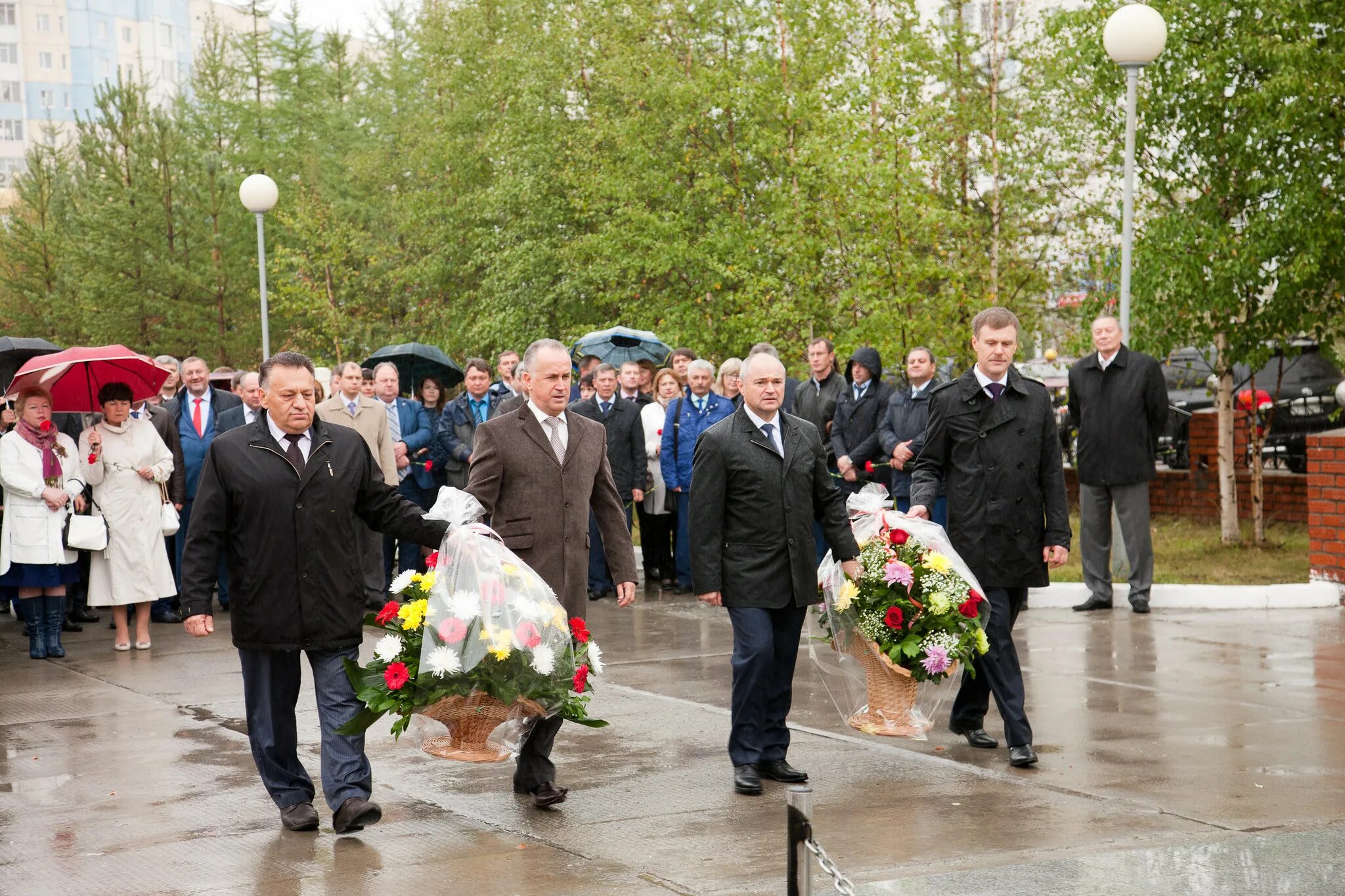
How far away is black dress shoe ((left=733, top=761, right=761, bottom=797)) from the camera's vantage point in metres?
7.18

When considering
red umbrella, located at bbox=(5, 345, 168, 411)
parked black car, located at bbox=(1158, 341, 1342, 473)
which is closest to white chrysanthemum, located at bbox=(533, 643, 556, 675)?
red umbrella, located at bbox=(5, 345, 168, 411)

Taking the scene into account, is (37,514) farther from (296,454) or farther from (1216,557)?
(1216,557)

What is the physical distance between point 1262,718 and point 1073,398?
496cm

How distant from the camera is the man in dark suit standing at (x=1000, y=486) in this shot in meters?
8.00

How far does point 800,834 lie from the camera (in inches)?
184

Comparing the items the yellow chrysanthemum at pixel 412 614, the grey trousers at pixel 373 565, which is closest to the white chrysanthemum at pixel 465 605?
the yellow chrysanthemum at pixel 412 614

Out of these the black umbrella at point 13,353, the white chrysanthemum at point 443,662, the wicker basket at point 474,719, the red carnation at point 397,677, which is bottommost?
the wicker basket at point 474,719

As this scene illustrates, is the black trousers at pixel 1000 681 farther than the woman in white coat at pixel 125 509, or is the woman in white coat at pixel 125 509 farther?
the woman in white coat at pixel 125 509

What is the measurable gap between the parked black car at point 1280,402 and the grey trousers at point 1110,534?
4.81 meters

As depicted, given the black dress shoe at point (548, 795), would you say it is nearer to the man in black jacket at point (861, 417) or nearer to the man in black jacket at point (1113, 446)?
the man in black jacket at point (1113, 446)

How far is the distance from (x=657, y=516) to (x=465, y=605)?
866 centimetres

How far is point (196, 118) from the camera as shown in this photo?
4138 centimetres

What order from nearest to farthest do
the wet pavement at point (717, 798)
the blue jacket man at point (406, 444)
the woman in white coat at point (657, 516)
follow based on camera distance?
1. the wet pavement at point (717, 798)
2. the blue jacket man at point (406, 444)
3. the woman in white coat at point (657, 516)

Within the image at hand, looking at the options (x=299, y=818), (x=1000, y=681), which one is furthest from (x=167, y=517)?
(x=1000, y=681)
